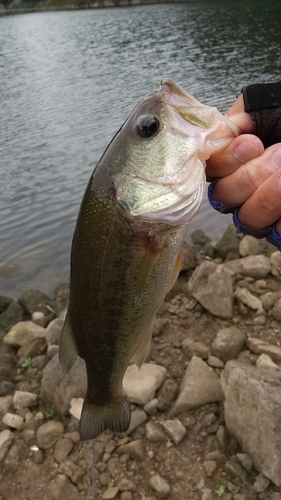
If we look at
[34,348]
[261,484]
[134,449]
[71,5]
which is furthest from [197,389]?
[71,5]

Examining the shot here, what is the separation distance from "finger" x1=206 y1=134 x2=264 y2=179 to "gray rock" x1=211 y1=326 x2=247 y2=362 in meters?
3.05

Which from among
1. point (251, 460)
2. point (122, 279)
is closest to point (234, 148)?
point (122, 279)

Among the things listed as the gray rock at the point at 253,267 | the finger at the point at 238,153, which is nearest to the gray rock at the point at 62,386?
the gray rock at the point at 253,267

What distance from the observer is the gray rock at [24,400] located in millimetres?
5117

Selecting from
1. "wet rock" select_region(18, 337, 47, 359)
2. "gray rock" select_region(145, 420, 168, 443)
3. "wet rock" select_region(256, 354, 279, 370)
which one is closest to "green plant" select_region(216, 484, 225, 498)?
"gray rock" select_region(145, 420, 168, 443)

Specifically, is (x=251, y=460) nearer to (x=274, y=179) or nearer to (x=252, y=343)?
(x=252, y=343)

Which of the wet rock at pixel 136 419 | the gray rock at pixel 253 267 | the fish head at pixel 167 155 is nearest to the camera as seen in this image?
the fish head at pixel 167 155

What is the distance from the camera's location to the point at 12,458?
4449mm

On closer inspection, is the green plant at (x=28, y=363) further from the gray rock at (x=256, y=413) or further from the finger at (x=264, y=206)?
the finger at (x=264, y=206)

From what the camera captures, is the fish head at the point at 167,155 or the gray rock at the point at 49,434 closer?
the fish head at the point at 167,155

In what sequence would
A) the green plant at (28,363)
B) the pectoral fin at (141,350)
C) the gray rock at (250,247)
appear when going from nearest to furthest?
the pectoral fin at (141,350), the green plant at (28,363), the gray rock at (250,247)

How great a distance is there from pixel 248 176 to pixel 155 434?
290 cm

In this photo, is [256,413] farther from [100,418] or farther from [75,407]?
[75,407]

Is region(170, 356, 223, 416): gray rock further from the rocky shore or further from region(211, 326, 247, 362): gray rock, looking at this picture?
region(211, 326, 247, 362): gray rock
